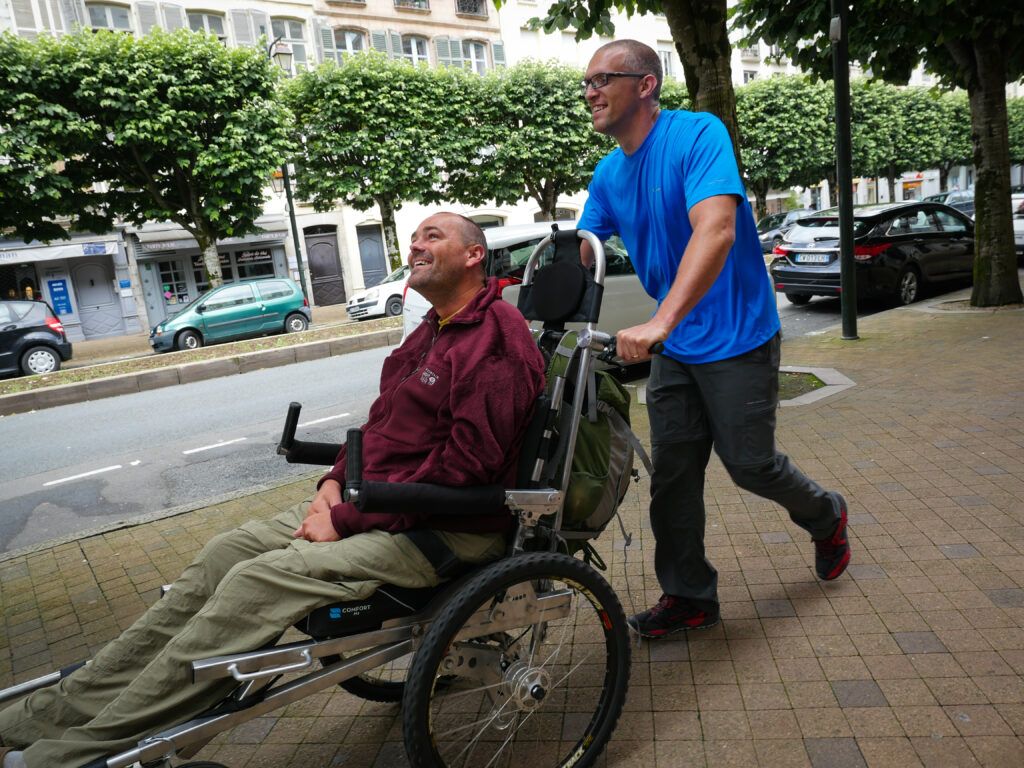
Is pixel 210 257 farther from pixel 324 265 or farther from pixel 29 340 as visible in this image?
pixel 324 265

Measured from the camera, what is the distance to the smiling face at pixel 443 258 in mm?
2512

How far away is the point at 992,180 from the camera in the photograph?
402 inches

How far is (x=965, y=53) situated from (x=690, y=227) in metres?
9.46

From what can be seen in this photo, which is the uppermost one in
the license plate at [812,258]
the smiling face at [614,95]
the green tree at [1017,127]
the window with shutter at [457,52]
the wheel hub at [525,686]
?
the window with shutter at [457,52]

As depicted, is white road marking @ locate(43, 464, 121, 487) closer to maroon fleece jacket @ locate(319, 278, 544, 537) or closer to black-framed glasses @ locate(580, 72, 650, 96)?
maroon fleece jacket @ locate(319, 278, 544, 537)

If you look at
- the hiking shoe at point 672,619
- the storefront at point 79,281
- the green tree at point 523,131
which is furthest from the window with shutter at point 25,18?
the hiking shoe at point 672,619

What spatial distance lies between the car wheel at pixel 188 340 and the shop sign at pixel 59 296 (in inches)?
443

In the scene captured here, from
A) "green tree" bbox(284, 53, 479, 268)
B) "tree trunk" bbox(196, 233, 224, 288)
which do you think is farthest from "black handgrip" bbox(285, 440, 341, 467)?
"green tree" bbox(284, 53, 479, 268)

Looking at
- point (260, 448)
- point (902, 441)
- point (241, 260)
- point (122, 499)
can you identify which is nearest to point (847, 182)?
point (902, 441)

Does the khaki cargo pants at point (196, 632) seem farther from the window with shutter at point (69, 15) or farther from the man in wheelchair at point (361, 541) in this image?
the window with shutter at point (69, 15)

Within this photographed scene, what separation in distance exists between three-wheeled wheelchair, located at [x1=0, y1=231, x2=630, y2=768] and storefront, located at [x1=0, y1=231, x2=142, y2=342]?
26.0 meters

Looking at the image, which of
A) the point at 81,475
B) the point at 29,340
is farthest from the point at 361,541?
the point at 29,340

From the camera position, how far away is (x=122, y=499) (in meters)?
6.36

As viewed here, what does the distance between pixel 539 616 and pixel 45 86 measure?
778 inches
